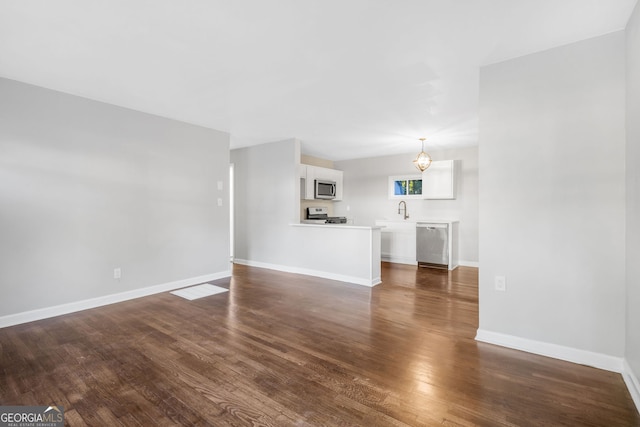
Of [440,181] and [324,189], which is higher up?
[440,181]

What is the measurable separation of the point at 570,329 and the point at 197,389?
276 centimetres

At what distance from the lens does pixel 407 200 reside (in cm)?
669

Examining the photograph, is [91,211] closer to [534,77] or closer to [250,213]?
[250,213]

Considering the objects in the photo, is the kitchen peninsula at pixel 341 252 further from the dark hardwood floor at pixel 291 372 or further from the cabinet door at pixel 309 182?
the dark hardwood floor at pixel 291 372

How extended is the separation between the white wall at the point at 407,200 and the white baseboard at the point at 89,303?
4107 mm

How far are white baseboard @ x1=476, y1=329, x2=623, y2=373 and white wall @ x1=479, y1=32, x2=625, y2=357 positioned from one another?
0.04 meters

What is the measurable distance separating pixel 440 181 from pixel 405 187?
0.82m

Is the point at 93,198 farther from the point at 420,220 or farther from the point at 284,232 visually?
the point at 420,220

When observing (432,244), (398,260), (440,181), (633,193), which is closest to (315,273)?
(398,260)

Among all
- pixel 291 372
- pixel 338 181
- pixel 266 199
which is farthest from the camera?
pixel 338 181

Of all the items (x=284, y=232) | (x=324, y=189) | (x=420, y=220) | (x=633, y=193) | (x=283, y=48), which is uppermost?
(x=283, y=48)

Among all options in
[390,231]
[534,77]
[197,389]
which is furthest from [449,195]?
[197,389]

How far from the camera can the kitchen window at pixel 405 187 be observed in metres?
6.54

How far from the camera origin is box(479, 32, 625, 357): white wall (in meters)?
2.14
